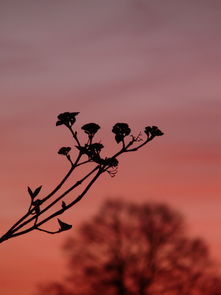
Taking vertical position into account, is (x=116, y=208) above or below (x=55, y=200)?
above

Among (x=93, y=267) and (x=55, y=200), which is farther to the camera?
(x=93, y=267)

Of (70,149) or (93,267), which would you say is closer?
(70,149)

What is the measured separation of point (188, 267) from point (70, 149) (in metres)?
36.3

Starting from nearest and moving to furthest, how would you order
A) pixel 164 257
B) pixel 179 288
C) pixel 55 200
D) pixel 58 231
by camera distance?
pixel 55 200
pixel 58 231
pixel 179 288
pixel 164 257

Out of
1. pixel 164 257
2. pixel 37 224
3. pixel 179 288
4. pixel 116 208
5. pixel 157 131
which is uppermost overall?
pixel 116 208

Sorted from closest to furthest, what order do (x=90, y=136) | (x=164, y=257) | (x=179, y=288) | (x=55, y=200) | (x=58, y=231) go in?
(x=55, y=200) < (x=58, y=231) < (x=90, y=136) < (x=179, y=288) < (x=164, y=257)

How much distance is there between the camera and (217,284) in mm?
39562

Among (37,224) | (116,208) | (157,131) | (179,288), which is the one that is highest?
(116,208)

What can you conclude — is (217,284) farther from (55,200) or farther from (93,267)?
(55,200)

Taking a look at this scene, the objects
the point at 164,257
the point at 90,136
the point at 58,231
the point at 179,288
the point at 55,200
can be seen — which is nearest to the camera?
the point at 55,200

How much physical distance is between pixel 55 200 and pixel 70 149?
1115mm

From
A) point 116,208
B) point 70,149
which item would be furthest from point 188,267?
point 70,149

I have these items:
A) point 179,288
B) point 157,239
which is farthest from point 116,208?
point 179,288

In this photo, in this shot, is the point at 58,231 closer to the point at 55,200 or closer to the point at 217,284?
the point at 55,200
